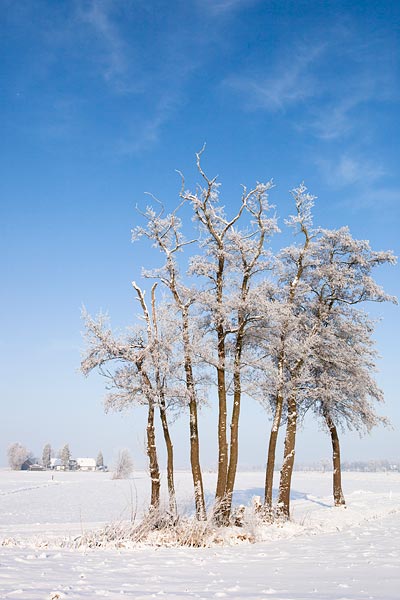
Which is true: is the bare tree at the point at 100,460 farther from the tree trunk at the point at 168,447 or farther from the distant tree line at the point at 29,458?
the tree trunk at the point at 168,447

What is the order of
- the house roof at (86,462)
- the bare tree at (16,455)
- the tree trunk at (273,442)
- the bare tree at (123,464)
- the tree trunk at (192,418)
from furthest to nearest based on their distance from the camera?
the house roof at (86,462), the bare tree at (16,455), the bare tree at (123,464), the tree trunk at (273,442), the tree trunk at (192,418)

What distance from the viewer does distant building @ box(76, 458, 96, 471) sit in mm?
181625

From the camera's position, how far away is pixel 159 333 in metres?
18.4

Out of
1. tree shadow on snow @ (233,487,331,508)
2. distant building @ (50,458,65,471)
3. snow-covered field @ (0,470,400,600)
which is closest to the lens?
snow-covered field @ (0,470,400,600)

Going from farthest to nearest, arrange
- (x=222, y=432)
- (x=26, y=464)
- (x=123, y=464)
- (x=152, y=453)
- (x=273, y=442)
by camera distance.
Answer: (x=26, y=464) → (x=123, y=464) → (x=273, y=442) → (x=152, y=453) → (x=222, y=432)

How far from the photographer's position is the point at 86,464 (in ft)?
603

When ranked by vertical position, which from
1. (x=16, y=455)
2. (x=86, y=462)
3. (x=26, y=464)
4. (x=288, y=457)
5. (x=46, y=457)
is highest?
(x=288, y=457)

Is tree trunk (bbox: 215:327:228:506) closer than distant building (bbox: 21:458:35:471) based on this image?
Yes

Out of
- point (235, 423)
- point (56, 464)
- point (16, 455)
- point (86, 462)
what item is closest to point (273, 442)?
point (235, 423)

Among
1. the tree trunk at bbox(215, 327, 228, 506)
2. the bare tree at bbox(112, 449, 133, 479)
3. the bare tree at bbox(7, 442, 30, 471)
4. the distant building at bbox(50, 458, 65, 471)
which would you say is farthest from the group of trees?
the distant building at bbox(50, 458, 65, 471)

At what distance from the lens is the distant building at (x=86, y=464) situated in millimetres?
181625

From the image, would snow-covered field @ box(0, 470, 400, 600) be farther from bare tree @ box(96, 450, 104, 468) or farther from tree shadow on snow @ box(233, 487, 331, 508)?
bare tree @ box(96, 450, 104, 468)

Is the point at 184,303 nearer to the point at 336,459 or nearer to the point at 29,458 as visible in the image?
the point at 336,459

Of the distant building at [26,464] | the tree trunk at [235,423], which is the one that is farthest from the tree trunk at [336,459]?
the distant building at [26,464]
